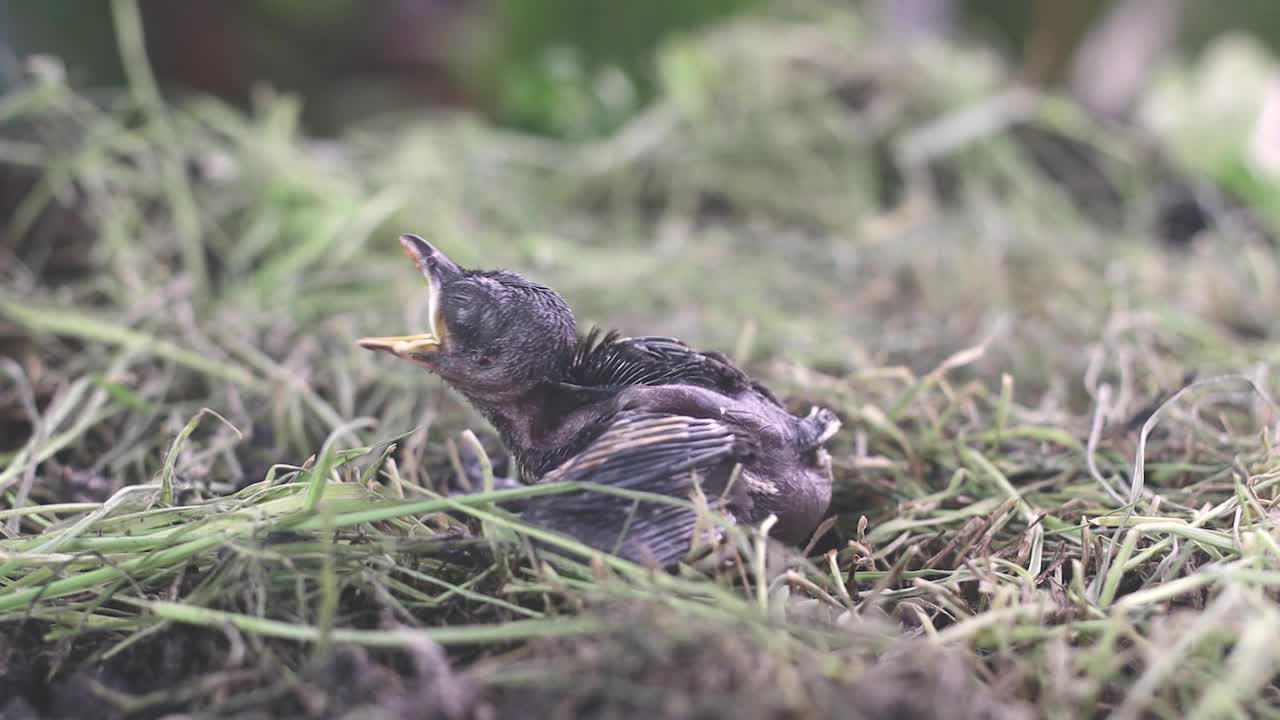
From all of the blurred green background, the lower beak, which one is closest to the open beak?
the lower beak

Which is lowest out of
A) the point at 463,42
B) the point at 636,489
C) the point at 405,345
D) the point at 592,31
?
the point at 636,489

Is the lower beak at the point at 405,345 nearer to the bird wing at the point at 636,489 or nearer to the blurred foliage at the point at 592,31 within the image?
the bird wing at the point at 636,489

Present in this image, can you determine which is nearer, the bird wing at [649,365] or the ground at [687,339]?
the ground at [687,339]

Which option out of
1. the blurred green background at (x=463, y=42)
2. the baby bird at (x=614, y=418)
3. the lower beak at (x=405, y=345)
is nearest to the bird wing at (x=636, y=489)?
the baby bird at (x=614, y=418)

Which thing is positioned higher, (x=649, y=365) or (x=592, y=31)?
(x=592, y=31)

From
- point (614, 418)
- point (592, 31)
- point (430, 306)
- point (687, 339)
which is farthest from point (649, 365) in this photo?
point (592, 31)

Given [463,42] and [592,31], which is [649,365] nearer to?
[592,31]

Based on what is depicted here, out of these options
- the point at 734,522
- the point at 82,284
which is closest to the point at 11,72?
the point at 82,284

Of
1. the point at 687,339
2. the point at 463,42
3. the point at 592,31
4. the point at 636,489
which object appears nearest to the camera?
the point at 636,489

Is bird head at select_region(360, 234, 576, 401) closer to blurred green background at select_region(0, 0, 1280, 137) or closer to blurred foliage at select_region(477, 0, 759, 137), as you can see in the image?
blurred green background at select_region(0, 0, 1280, 137)
